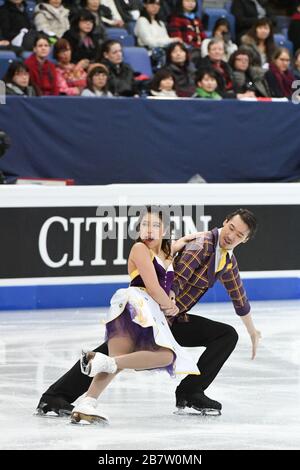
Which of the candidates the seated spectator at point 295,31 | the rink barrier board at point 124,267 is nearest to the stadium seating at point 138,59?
the rink barrier board at point 124,267

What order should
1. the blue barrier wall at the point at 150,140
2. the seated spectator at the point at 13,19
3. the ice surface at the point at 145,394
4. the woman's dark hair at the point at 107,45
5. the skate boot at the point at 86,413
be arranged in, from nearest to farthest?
the ice surface at the point at 145,394, the skate boot at the point at 86,413, the blue barrier wall at the point at 150,140, the woman's dark hair at the point at 107,45, the seated spectator at the point at 13,19

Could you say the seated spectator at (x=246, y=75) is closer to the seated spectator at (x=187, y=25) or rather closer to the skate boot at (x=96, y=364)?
the seated spectator at (x=187, y=25)

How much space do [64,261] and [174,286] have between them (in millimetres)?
3752

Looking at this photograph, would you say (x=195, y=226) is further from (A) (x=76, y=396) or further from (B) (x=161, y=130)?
(A) (x=76, y=396)

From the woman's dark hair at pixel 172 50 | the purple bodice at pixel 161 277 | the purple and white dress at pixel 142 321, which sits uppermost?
the woman's dark hair at pixel 172 50

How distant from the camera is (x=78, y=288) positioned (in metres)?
10.3

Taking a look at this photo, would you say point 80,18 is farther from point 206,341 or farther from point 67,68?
point 206,341

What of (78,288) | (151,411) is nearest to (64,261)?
(78,288)

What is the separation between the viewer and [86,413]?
20.0ft

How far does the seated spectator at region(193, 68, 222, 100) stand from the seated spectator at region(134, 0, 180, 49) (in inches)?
45.1

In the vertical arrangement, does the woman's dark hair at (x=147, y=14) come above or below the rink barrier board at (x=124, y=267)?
above

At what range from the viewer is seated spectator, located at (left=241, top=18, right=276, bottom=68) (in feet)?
45.3

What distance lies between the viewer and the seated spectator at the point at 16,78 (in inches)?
438

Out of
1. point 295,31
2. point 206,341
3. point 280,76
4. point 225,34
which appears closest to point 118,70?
point 280,76
